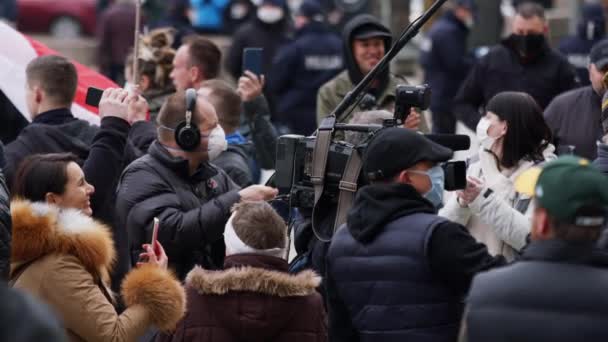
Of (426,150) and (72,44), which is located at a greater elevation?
(426,150)

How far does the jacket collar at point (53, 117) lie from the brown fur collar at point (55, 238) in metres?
Answer: 1.72

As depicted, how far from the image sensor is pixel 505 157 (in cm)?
656

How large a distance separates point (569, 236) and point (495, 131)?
248 cm

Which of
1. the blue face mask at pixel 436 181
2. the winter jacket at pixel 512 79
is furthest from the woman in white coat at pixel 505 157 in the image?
the winter jacket at pixel 512 79

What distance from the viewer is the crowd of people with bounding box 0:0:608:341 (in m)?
4.17

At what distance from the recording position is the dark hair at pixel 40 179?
568 centimetres

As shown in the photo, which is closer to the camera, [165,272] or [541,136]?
[165,272]

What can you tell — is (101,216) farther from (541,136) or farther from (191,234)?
(541,136)

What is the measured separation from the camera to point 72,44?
1997 centimetres

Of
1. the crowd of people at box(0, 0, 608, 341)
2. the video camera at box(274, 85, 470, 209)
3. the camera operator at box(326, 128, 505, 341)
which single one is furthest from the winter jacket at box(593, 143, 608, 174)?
the camera operator at box(326, 128, 505, 341)

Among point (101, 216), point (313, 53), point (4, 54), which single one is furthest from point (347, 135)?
point (313, 53)

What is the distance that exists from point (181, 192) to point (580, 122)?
2.81m

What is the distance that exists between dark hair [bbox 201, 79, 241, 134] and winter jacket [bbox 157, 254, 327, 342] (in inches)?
87.6

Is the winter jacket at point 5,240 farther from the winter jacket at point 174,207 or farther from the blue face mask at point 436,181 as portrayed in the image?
the blue face mask at point 436,181
